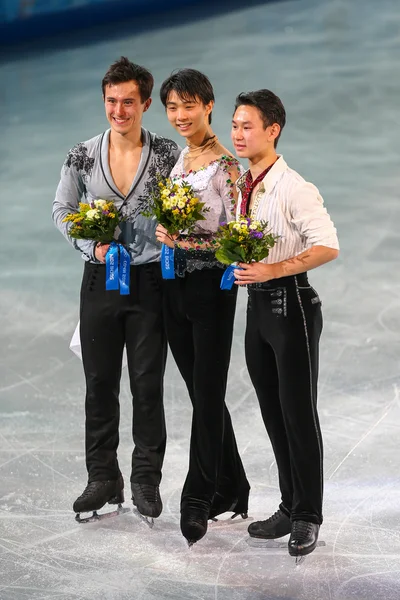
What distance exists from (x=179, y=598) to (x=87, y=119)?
6.80 meters

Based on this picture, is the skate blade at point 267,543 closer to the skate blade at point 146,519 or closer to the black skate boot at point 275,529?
the black skate boot at point 275,529

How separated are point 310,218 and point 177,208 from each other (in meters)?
0.57

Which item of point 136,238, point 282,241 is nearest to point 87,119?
point 136,238

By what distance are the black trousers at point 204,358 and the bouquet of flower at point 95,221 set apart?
361 millimetres

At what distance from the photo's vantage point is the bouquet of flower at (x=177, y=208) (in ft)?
15.5

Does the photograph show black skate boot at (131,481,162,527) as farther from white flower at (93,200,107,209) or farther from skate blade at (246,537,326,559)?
white flower at (93,200,107,209)

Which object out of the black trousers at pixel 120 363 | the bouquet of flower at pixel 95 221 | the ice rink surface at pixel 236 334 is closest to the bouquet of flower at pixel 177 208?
the bouquet of flower at pixel 95 221

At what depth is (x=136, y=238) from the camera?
17.3 feet

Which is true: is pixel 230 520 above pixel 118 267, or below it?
below

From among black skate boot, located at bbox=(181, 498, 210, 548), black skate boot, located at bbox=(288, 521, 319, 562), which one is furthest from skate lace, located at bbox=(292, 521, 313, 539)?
black skate boot, located at bbox=(181, 498, 210, 548)

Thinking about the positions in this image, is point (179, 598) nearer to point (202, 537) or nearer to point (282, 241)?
point (202, 537)

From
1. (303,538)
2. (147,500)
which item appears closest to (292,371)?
(303,538)

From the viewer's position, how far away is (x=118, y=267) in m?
5.19

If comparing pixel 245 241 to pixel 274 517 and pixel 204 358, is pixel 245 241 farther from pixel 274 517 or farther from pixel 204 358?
pixel 274 517
